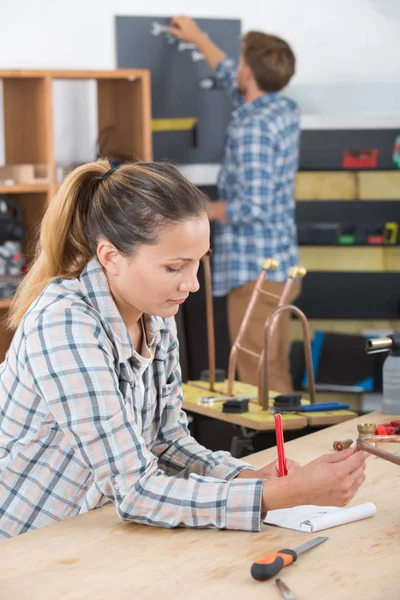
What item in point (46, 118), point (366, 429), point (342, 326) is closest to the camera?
point (366, 429)

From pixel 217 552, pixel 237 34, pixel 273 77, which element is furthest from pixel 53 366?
pixel 237 34

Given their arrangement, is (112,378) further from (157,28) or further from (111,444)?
(157,28)

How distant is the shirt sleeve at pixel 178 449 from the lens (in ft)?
6.35

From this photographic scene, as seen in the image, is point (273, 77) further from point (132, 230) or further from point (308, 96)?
point (132, 230)

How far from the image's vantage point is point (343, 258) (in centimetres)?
520

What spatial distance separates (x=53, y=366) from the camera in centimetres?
171

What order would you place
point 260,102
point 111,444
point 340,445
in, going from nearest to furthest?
1. point 111,444
2. point 340,445
3. point 260,102

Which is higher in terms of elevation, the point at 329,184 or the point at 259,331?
the point at 329,184

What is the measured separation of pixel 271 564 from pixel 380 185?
3853mm

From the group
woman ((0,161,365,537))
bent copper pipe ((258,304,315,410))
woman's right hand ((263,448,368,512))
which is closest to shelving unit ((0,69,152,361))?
bent copper pipe ((258,304,315,410))

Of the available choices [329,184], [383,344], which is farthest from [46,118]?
[383,344]

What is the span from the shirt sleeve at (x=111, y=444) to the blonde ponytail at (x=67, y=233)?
0.66 ft

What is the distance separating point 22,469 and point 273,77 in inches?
120

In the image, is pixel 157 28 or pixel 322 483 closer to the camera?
pixel 322 483
